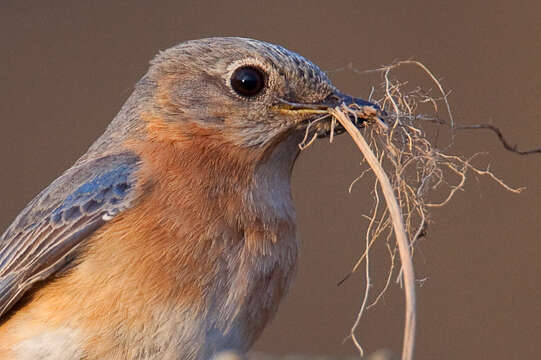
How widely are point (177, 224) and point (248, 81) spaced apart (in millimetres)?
686

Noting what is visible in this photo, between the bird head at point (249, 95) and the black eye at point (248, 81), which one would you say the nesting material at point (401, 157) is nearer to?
the bird head at point (249, 95)

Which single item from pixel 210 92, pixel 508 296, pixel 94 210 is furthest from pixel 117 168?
pixel 508 296

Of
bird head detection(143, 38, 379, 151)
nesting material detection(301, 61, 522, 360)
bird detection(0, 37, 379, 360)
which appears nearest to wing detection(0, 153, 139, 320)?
bird detection(0, 37, 379, 360)

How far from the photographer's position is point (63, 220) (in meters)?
4.15

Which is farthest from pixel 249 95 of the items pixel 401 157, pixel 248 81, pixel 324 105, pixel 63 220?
pixel 63 220

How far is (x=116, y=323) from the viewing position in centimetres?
377

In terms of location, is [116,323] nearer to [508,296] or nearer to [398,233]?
[398,233]

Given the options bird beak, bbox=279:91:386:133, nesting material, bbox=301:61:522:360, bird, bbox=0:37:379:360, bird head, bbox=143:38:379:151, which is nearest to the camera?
nesting material, bbox=301:61:522:360

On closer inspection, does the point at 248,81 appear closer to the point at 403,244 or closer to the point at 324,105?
the point at 324,105

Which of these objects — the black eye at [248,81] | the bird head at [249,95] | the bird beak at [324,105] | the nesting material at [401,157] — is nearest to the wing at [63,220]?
the bird head at [249,95]

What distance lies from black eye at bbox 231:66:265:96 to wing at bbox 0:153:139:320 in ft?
1.62

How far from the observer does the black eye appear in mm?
4168

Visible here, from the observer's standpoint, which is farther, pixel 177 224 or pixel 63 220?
pixel 63 220

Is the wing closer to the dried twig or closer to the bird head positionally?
the bird head
